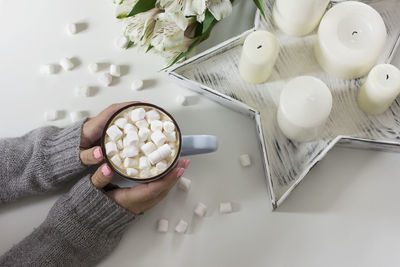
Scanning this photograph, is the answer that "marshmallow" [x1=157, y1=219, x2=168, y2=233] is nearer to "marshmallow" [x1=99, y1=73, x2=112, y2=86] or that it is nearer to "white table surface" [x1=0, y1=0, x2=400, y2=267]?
"white table surface" [x1=0, y1=0, x2=400, y2=267]

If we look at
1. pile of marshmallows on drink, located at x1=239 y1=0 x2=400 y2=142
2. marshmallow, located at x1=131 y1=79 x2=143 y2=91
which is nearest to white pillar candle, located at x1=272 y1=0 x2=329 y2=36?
pile of marshmallows on drink, located at x1=239 y1=0 x2=400 y2=142

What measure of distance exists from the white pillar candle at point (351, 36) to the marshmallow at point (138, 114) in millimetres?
267

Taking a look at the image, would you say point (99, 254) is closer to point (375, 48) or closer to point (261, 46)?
point (261, 46)

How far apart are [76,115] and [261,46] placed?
11.5 inches

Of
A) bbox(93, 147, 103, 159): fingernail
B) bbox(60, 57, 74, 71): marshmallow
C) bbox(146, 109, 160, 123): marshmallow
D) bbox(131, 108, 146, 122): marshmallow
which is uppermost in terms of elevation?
bbox(131, 108, 146, 122): marshmallow

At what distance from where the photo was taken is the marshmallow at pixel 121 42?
0.69 meters

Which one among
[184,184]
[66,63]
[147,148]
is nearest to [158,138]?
[147,148]

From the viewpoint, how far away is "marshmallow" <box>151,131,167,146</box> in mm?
510

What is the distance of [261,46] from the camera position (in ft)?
1.90

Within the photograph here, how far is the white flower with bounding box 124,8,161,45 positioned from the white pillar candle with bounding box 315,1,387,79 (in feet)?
0.76

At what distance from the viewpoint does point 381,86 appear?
1.87 feet

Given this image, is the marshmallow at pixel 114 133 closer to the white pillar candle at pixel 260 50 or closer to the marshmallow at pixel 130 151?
the marshmallow at pixel 130 151

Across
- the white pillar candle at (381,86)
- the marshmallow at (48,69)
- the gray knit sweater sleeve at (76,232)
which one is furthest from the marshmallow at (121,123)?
the white pillar candle at (381,86)

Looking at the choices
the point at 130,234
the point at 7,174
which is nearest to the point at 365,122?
the point at 130,234
